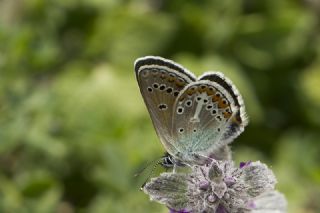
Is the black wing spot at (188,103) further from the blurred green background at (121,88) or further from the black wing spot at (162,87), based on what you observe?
the blurred green background at (121,88)

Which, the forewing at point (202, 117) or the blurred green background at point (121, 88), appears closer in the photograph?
the forewing at point (202, 117)

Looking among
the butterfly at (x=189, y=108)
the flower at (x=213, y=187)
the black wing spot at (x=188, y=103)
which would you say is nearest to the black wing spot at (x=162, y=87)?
the butterfly at (x=189, y=108)

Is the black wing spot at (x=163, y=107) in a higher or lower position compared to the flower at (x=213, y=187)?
higher

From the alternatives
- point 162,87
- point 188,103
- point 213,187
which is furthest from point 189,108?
point 213,187

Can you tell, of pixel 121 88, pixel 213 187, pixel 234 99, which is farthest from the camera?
pixel 121 88

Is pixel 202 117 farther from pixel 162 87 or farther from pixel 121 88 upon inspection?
pixel 121 88

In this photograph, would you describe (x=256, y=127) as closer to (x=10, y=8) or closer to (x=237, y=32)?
(x=237, y=32)

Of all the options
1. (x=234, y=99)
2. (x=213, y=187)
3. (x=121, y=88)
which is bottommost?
(x=213, y=187)
